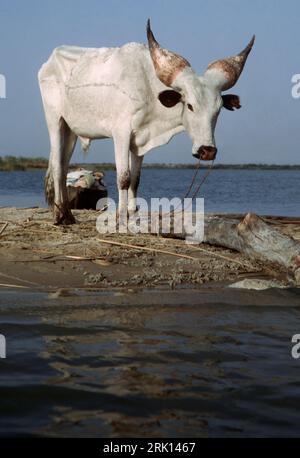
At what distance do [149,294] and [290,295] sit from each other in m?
1.01

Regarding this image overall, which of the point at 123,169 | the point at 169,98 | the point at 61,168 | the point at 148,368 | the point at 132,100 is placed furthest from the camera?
the point at 61,168

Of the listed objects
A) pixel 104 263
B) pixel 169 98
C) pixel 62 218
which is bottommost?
pixel 104 263

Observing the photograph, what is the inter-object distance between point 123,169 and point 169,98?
3.08 ft

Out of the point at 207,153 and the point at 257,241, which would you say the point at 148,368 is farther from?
the point at 207,153

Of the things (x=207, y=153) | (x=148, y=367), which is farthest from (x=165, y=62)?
(x=148, y=367)

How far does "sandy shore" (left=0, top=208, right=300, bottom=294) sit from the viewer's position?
18.5 feet

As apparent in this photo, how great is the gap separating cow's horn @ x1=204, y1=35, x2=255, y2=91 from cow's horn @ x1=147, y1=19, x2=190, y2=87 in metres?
0.29

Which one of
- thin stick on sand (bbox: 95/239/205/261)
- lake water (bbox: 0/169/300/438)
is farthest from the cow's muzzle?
lake water (bbox: 0/169/300/438)

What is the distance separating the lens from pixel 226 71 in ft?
25.8

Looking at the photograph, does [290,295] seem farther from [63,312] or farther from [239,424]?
[239,424]

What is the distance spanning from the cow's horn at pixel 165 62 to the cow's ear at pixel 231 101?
55 centimetres

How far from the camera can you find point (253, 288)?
5348 millimetres
